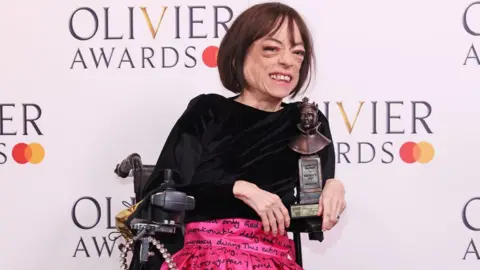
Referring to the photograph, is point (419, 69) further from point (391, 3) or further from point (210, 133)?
point (210, 133)

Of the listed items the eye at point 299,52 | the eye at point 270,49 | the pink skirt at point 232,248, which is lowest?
the pink skirt at point 232,248

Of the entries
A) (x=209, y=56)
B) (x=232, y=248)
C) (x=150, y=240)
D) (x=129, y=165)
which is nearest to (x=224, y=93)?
(x=209, y=56)

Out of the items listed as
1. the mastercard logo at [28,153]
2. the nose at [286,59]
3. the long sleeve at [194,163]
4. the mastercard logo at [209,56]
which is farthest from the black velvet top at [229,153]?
the mastercard logo at [28,153]

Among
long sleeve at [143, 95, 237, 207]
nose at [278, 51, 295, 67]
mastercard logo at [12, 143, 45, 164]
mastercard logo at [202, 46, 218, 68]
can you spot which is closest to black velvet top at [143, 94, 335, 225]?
long sleeve at [143, 95, 237, 207]

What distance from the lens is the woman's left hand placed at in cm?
154

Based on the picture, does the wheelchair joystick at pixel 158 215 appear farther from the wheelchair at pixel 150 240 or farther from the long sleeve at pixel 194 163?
the long sleeve at pixel 194 163

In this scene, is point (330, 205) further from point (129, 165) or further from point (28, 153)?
point (28, 153)

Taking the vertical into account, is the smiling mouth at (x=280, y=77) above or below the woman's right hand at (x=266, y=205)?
above

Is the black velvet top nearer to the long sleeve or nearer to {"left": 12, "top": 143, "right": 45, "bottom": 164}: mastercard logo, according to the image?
the long sleeve

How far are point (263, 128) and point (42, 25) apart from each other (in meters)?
0.92

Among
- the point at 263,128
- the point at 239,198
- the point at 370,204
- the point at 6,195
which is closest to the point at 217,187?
the point at 239,198

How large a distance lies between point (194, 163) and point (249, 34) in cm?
29

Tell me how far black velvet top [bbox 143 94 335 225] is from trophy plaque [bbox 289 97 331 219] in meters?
0.06

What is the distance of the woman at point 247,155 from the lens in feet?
5.12
